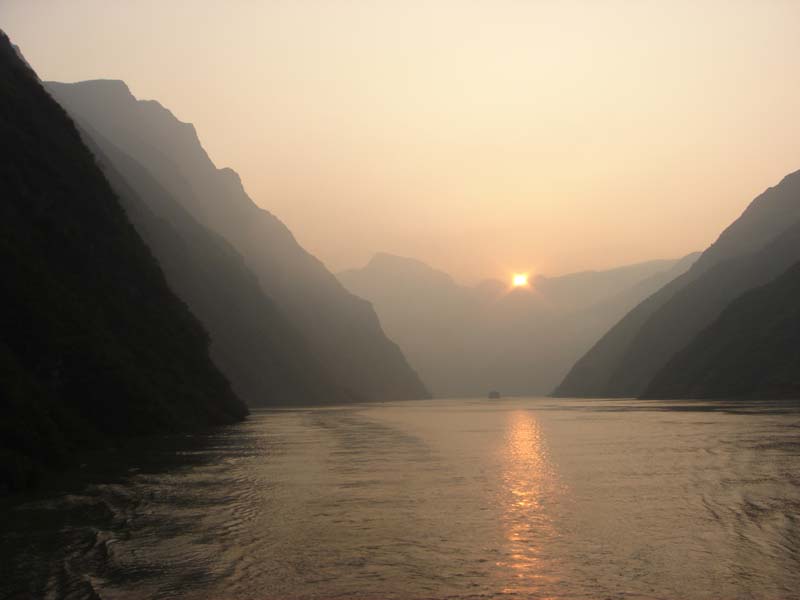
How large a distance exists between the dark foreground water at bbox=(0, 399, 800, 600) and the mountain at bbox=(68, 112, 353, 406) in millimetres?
114716

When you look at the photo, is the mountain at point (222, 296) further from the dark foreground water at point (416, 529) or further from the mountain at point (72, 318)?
the dark foreground water at point (416, 529)

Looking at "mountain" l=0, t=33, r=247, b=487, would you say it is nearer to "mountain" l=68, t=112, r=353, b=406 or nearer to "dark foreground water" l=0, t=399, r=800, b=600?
"dark foreground water" l=0, t=399, r=800, b=600

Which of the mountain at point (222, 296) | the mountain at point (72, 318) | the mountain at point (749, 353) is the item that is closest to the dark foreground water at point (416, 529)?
the mountain at point (72, 318)

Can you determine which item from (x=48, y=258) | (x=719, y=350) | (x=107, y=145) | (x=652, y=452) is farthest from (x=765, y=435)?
(x=107, y=145)

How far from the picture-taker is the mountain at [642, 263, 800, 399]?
13112 cm

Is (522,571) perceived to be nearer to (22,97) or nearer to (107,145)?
(22,97)

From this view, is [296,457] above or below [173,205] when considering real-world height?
below

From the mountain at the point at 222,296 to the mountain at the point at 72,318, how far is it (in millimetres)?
65935

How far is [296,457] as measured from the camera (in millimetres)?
41375

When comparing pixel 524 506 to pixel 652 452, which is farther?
pixel 652 452

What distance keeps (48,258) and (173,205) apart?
135100 mm

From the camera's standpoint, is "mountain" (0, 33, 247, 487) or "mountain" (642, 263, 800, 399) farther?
"mountain" (642, 263, 800, 399)

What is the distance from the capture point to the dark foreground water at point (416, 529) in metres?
15.0

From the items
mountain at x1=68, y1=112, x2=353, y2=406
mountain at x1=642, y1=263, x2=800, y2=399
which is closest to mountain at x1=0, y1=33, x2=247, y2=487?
mountain at x1=68, y1=112, x2=353, y2=406
